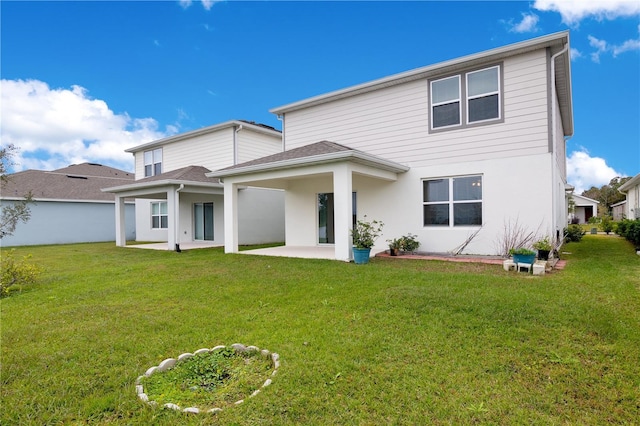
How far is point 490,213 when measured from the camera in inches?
366

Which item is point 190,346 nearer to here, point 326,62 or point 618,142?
point 326,62

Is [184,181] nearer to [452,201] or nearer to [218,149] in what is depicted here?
[218,149]

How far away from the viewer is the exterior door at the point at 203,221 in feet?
56.0

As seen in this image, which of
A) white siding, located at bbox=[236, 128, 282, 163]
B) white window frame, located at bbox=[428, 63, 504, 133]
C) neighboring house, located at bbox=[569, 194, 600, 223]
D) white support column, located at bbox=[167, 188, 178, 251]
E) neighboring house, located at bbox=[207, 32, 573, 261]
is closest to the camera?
neighboring house, located at bbox=[207, 32, 573, 261]

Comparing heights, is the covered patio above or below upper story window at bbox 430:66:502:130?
below

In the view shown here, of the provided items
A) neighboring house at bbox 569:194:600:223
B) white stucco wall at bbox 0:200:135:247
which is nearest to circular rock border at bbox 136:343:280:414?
white stucco wall at bbox 0:200:135:247

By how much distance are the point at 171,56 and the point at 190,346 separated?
15.2 metres

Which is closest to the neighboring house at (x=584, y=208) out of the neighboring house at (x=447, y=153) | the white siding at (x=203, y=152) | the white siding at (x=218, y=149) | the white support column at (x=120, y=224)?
the neighboring house at (x=447, y=153)

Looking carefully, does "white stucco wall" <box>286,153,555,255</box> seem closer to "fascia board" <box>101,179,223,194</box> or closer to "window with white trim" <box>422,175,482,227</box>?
"window with white trim" <box>422,175,482,227</box>

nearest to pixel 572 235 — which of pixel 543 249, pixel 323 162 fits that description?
pixel 543 249

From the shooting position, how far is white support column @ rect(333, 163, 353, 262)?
8.91 m

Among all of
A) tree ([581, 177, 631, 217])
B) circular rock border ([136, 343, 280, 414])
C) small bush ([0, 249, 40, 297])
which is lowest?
circular rock border ([136, 343, 280, 414])

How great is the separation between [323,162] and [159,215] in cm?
1405

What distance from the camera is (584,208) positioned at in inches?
1617
